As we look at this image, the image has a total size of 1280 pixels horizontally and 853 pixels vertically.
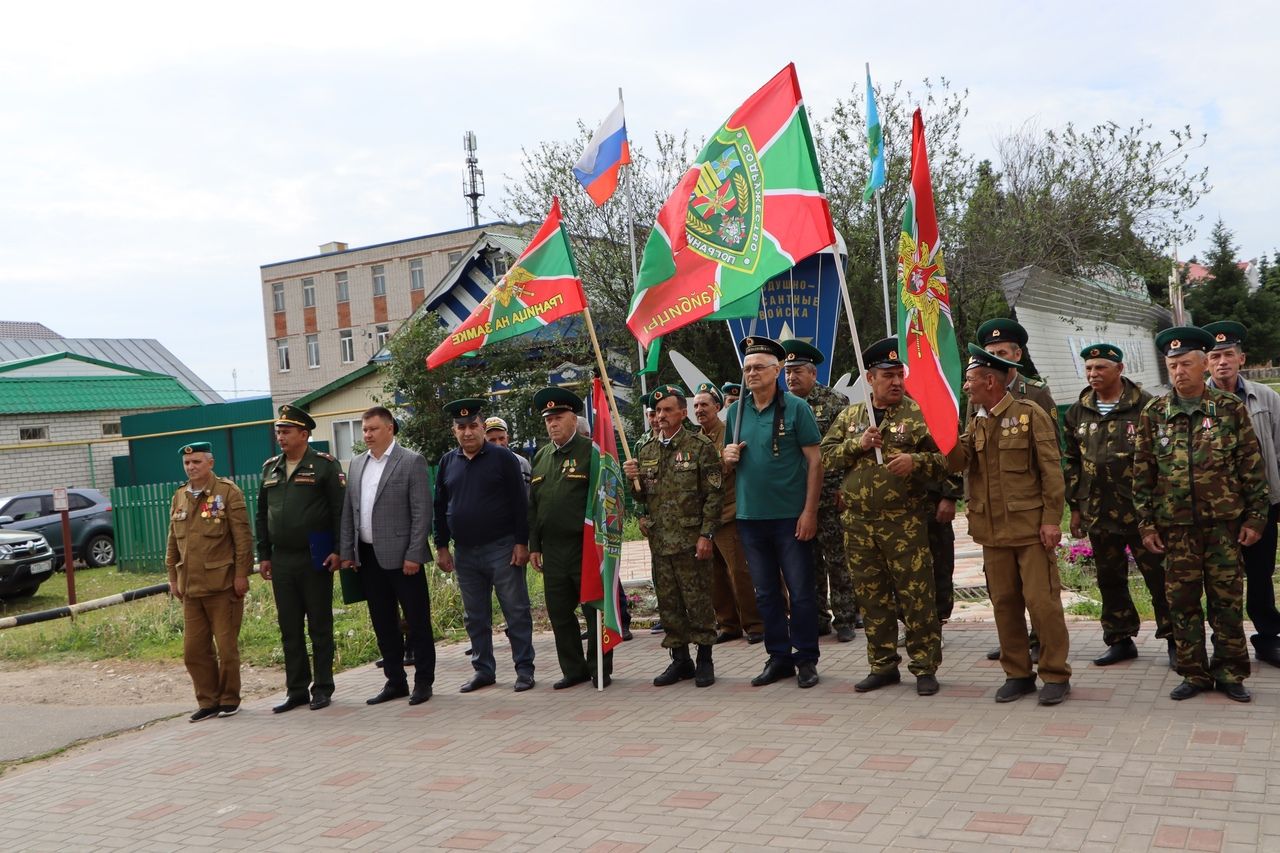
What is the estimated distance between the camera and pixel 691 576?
7195mm

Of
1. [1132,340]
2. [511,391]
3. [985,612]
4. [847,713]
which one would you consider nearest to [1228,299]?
[1132,340]

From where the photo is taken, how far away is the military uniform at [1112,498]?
637cm

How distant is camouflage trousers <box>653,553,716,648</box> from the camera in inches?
283

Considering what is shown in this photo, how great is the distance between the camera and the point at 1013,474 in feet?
19.7

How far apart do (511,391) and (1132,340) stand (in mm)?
18768

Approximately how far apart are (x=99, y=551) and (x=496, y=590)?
14.4 meters

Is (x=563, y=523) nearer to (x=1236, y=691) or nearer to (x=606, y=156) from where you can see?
(x=606, y=156)

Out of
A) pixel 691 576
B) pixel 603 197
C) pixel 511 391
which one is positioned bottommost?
pixel 691 576

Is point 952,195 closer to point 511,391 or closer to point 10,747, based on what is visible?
point 511,391

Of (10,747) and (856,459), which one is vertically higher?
(856,459)

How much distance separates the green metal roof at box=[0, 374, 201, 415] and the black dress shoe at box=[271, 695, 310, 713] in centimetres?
2760

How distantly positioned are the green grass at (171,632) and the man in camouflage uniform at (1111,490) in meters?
5.27

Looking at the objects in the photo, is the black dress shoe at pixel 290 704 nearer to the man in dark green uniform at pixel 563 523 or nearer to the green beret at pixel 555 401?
the man in dark green uniform at pixel 563 523

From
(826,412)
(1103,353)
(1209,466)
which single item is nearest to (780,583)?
(826,412)
